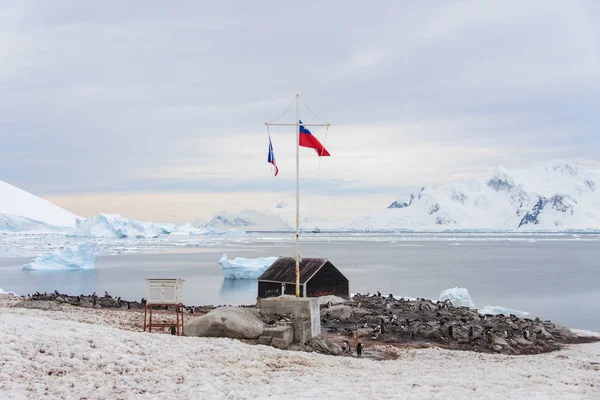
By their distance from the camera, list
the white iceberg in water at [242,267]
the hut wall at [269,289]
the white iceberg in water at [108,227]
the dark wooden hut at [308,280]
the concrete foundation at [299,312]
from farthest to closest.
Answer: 1. the white iceberg in water at [108,227]
2. the white iceberg in water at [242,267]
3. the hut wall at [269,289]
4. the dark wooden hut at [308,280]
5. the concrete foundation at [299,312]

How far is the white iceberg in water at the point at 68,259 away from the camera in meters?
71.8

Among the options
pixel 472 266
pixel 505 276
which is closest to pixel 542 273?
pixel 505 276

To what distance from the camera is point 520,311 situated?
40.6 m

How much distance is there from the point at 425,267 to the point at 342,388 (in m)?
69.2

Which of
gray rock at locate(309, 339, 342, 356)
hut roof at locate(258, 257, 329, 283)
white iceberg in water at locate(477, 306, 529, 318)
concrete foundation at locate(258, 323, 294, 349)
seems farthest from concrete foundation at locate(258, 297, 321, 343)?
white iceberg in water at locate(477, 306, 529, 318)

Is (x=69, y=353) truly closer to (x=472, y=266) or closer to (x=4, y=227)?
(x=472, y=266)

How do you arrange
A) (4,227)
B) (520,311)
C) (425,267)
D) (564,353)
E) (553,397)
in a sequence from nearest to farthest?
(553,397)
(564,353)
(520,311)
(425,267)
(4,227)

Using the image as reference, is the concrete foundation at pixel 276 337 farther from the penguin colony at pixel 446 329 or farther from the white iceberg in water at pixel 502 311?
the white iceberg in water at pixel 502 311

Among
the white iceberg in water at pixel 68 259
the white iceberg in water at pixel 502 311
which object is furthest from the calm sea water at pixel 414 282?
the white iceberg in water at pixel 502 311

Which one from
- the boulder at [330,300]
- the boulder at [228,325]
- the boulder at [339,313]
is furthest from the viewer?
the boulder at [330,300]

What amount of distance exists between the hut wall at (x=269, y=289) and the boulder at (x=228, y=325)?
18.5 metres

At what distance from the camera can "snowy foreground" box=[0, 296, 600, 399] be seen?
40.0 ft

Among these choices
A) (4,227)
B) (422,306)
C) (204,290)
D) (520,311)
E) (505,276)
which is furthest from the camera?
(4,227)

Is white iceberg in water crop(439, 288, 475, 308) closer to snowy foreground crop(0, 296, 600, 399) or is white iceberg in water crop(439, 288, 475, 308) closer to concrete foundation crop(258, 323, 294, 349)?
snowy foreground crop(0, 296, 600, 399)
